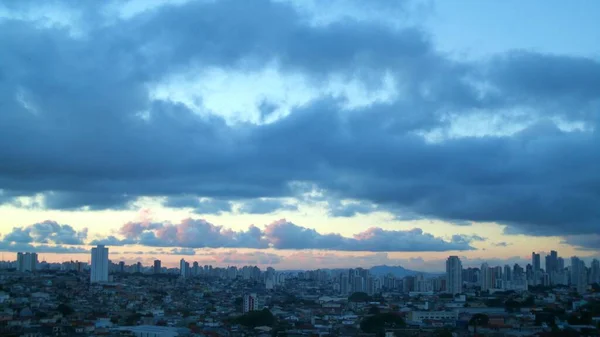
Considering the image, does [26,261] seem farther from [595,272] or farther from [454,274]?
[595,272]

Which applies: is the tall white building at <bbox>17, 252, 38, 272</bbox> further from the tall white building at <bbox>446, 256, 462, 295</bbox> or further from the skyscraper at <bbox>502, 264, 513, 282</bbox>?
the skyscraper at <bbox>502, 264, 513, 282</bbox>

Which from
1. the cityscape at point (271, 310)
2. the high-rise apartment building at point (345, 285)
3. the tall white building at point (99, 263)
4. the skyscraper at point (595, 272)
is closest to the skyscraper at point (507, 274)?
the cityscape at point (271, 310)

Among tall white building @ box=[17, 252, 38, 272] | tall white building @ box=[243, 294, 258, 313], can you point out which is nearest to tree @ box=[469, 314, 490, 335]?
tall white building @ box=[243, 294, 258, 313]

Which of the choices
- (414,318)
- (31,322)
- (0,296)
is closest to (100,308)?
(0,296)

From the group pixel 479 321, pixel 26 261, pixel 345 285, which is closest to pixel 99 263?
pixel 26 261

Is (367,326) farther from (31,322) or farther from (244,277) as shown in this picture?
(244,277)

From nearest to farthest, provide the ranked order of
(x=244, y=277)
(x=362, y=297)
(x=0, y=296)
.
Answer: (x=0, y=296) → (x=362, y=297) → (x=244, y=277)
